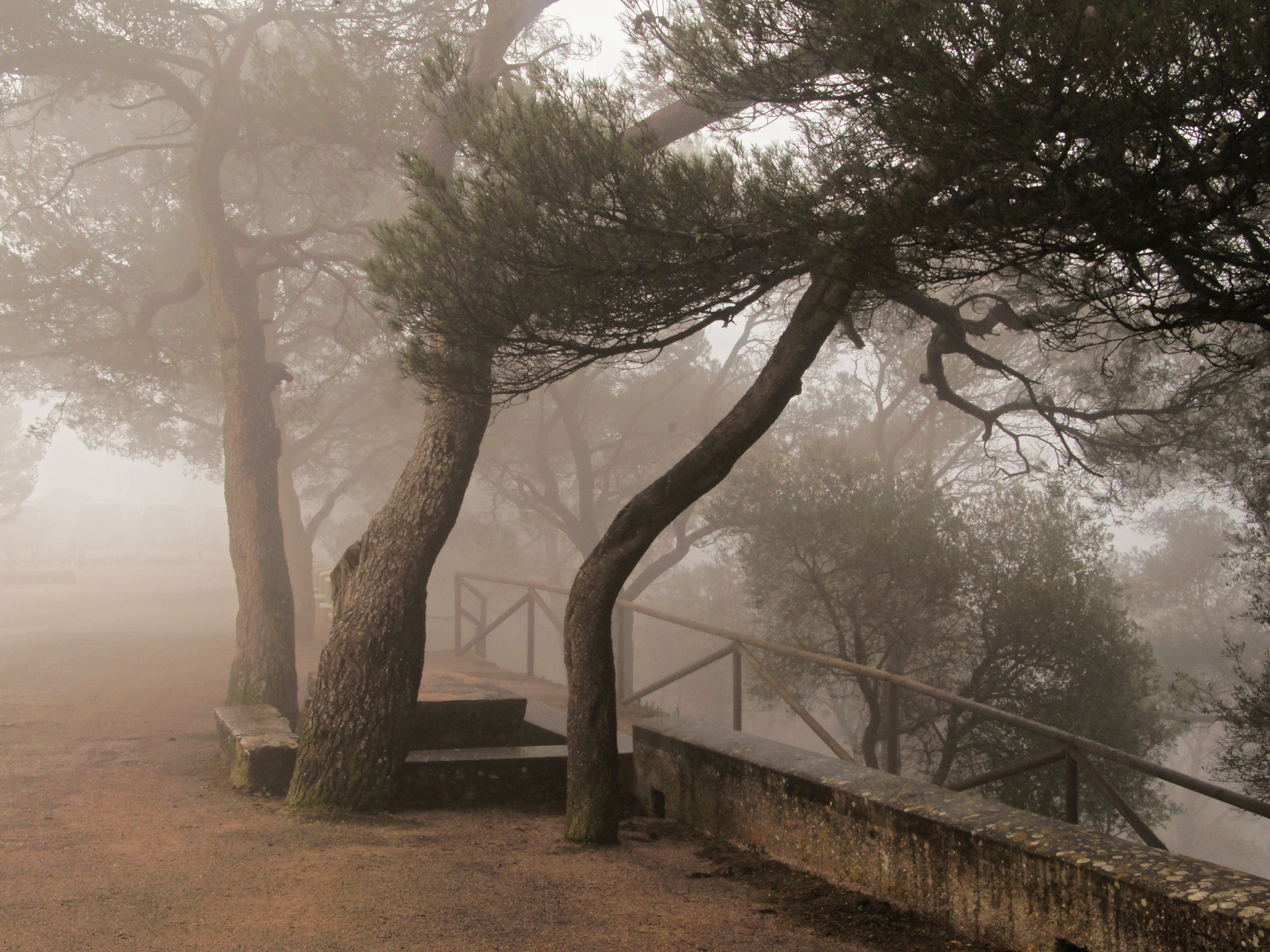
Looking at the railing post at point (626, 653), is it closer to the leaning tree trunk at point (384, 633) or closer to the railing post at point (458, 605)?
the railing post at point (458, 605)

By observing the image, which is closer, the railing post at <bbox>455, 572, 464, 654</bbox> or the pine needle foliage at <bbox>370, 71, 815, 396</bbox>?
the pine needle foliage at <bbox>370, 71, 815, 396</bbox>

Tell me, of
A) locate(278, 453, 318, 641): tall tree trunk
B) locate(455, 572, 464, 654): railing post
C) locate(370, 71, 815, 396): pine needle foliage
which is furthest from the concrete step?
locate(278, 453, 318, 641): tall tree trunk

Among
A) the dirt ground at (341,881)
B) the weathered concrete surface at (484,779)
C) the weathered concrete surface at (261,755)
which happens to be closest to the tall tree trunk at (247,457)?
the dirt ground at (341,881)

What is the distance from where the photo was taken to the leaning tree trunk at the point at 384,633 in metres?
4.81

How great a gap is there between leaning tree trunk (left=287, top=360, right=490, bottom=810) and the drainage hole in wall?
1.36m

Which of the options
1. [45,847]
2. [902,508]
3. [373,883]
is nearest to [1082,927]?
[373,883]

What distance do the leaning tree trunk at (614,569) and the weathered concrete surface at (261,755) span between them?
189 cm

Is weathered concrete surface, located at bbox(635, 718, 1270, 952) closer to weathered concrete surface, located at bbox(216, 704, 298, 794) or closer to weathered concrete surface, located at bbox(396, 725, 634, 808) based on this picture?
weathered concrete surface, located at bbox(396, 725, 634, 808)

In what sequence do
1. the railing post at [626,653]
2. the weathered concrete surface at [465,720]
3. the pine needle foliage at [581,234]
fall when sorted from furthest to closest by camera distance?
the railing post at [626,653], the weathered concrete surface at [465,720], the pine needle foliage at [581,234]

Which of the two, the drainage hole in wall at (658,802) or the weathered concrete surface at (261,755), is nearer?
the drainage hole in wall at (658,802)

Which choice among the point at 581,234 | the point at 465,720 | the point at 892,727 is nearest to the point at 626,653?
the point at 892,727

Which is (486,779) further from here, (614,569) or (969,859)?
(969,859)

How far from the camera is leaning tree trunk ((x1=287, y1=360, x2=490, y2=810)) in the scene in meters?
4.81

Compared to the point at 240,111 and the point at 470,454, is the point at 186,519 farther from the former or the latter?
the point at 470,454
